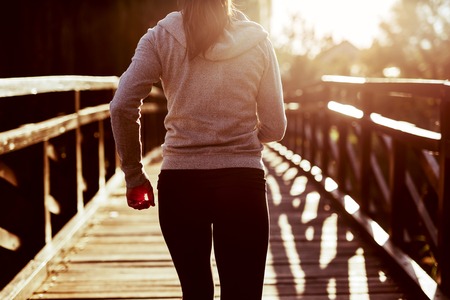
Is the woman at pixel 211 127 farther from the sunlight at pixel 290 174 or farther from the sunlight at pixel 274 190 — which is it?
the sunlight at pixel 290 174

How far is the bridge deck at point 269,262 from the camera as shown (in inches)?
168

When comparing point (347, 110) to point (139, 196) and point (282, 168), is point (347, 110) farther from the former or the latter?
point (139, 196)

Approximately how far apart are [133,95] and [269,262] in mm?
2890

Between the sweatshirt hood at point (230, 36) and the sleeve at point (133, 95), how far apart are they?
7 cm

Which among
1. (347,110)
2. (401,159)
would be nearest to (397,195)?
(401,159)

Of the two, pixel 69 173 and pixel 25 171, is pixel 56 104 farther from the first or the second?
pixel 25 171

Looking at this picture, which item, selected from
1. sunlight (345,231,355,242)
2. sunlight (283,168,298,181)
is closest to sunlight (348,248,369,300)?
sunlight (345,231,355,242)

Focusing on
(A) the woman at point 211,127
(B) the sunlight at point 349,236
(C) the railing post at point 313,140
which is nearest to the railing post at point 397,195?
(B) the sunlight at point 349,236

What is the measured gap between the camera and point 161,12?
1778cm

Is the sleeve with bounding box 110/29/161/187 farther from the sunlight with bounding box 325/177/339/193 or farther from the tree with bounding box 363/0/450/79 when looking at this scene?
the tree with bounding box 363/0/450/79

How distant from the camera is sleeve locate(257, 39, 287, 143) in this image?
2334mm

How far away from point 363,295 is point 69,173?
2.81 metres

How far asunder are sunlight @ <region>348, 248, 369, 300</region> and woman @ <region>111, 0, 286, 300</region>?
198 centimetres

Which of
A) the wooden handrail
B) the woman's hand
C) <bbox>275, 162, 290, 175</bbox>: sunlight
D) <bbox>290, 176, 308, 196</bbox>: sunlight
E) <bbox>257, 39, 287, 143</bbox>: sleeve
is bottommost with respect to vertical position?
<bbox>275, 162, 290, 175</bbox>: sunlight
